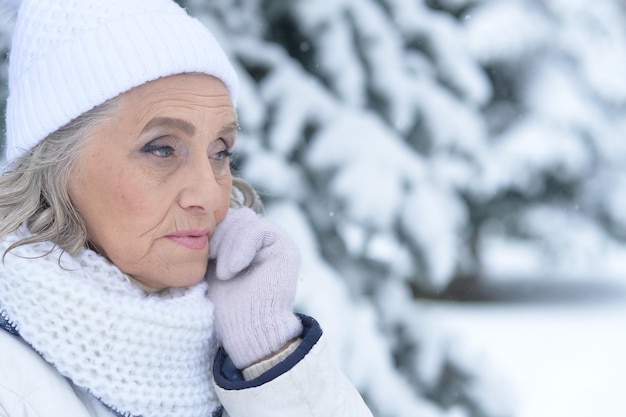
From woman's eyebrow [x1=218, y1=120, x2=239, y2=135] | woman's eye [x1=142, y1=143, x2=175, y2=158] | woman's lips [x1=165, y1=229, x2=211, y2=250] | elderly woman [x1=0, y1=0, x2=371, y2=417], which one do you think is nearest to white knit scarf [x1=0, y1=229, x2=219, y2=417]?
elderly woman [x1=0, y1=0, x2=371, y2=417]

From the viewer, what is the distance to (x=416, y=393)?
3318 mm

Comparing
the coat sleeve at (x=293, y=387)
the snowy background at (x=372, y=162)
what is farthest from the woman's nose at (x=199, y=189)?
the snowy background at (x=372, y=162)

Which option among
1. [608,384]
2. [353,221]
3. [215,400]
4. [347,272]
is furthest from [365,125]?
[608,384]

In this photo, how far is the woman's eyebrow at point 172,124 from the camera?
1.37 meters

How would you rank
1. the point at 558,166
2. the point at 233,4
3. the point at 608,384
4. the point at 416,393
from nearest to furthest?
the point at 233,4 → the point at 416,393 → the point at 608,384 → the point at 558,166

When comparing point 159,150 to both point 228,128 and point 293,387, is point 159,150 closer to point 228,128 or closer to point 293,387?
point 228,128


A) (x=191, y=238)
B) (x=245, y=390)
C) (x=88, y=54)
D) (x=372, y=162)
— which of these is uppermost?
(x=88, y=54)

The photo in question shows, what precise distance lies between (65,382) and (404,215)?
1.99 meters

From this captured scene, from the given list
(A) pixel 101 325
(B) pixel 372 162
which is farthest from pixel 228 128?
(B) pixel 372 162

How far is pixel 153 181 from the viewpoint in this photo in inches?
54.0

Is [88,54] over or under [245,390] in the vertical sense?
over

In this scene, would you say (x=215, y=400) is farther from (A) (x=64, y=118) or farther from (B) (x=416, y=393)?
(B) (x=416, y=393)

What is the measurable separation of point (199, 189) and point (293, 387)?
41 cm

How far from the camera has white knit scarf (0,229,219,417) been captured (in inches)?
51.0
